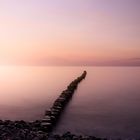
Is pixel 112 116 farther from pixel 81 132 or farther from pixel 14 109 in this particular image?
pixel 14 109

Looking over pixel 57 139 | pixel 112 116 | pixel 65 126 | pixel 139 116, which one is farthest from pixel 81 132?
pixel 139 116

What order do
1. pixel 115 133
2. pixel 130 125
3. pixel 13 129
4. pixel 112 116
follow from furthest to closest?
Result: pixel 112 116
pixel 130 125
pixel 115 133
pixel 13 129

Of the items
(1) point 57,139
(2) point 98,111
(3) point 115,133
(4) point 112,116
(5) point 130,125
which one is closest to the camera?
(1) point 57,139

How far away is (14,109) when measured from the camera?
21.0 metres

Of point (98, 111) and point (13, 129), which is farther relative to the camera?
point (98, 111)

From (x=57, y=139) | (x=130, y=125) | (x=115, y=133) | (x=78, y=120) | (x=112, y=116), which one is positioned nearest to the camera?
(x=57, y=139)

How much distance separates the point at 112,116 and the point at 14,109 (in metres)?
6.54

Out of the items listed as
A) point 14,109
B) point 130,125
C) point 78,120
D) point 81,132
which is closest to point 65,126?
point 81,132

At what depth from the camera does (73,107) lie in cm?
2091

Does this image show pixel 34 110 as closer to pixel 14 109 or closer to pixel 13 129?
pixel 14 109

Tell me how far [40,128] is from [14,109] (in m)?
8.66

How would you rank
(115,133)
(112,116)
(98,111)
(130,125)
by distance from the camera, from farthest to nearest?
(98,111) → (112,116) → (130,125) → (115,133)

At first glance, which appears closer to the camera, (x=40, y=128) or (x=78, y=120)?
(x=40, y=128)

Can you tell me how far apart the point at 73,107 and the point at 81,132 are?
6.76 meters
